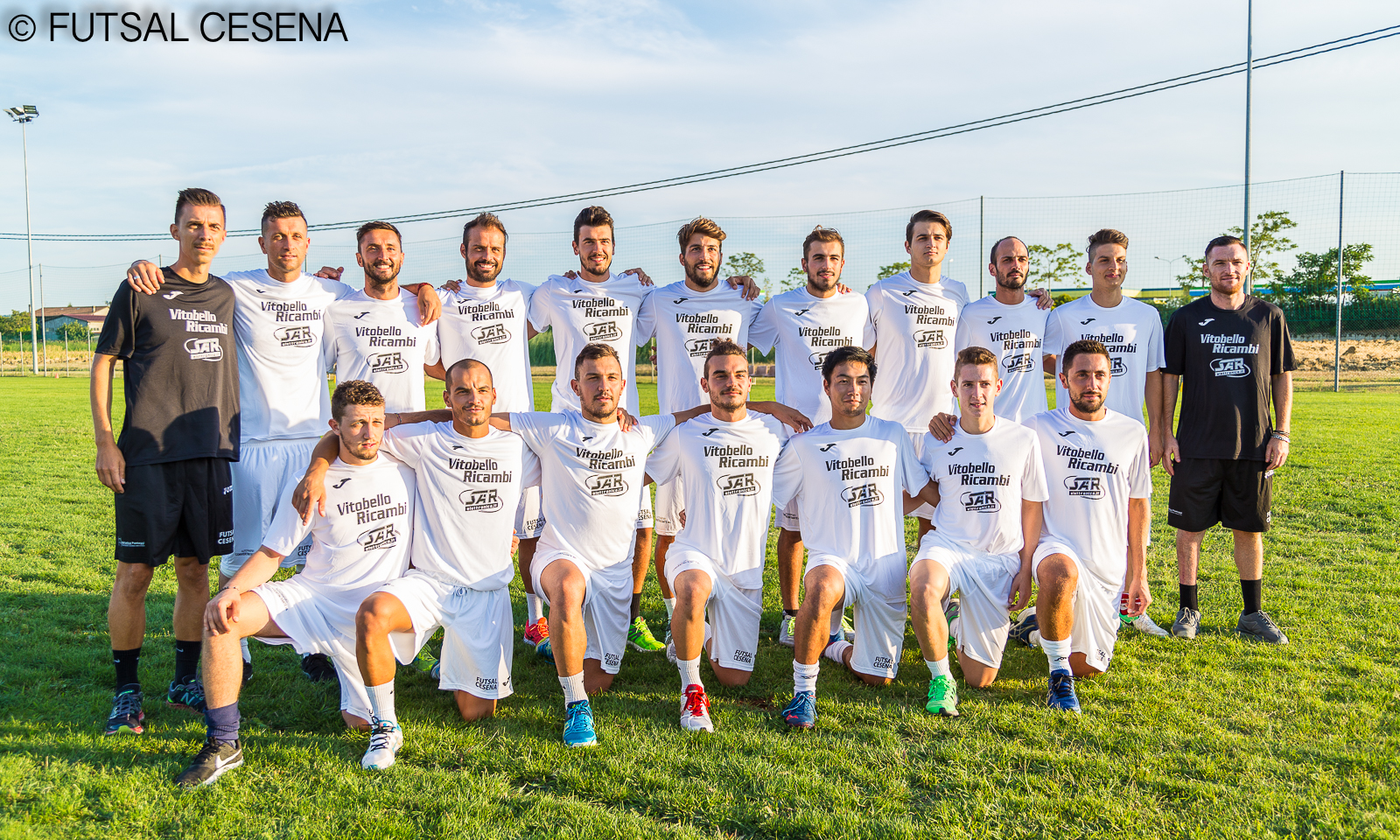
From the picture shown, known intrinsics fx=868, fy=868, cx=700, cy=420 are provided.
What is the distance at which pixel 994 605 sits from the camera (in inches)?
186

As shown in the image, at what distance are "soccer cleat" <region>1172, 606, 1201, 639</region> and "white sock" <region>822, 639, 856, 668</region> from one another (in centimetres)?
216

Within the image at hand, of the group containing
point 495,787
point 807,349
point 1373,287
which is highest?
point 1373,287

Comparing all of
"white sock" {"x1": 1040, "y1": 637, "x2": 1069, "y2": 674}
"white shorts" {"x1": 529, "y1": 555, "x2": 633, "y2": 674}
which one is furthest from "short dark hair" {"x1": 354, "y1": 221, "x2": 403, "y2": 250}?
"white sock" {"x1": 1040, "y1": 637, "x2": 1069, "y2": 674}

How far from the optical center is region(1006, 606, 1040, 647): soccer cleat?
17.7ft

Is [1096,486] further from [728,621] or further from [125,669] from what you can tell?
[125,669]

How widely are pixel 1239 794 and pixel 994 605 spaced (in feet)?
4.77

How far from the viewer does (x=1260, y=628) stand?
5.39 metres

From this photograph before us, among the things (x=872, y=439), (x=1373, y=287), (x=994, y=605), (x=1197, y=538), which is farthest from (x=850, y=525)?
(x=1373, y=287)

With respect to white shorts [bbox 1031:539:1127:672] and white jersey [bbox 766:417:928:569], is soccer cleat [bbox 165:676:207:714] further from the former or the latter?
white shorts [bbox 1031:539:1127:672]

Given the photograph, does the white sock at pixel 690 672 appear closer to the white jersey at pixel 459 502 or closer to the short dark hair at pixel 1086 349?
the white jersey at pixel 459 502

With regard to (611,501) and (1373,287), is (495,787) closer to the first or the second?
(611,501)

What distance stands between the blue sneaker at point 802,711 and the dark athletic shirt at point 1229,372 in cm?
322

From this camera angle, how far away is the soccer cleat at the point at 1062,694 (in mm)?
4340

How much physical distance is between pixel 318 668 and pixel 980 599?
149 inches
